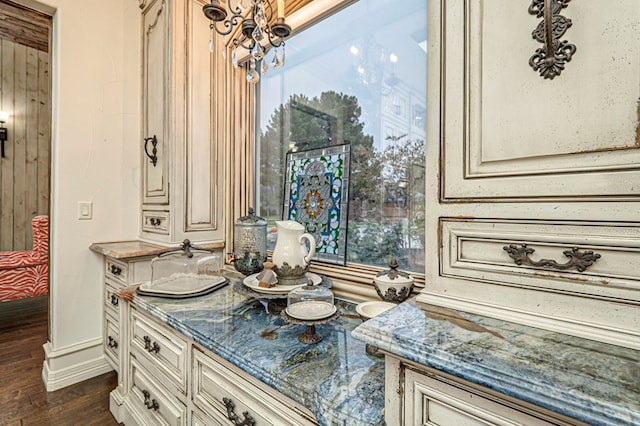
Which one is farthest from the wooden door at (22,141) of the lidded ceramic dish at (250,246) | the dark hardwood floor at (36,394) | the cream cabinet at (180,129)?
the lidded ceramic dish at (250,246)

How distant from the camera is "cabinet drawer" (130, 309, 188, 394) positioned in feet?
3.71

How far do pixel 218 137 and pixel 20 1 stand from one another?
55.2 inches

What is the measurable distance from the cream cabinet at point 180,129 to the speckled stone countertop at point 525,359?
1712mm

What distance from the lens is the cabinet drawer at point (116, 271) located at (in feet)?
6.14

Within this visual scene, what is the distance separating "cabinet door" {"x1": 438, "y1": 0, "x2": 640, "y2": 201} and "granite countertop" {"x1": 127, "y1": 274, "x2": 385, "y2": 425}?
52 cm

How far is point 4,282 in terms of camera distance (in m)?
2.82

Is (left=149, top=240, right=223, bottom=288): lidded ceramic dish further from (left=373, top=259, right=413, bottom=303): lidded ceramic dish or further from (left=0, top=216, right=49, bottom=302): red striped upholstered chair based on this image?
(left=0, top=216, right=49, bottom=302): red striped upholstered chair

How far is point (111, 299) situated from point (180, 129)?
1231 mm

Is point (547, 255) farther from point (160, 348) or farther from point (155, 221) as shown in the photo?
point (155, 221)

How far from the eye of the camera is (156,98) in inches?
82.9

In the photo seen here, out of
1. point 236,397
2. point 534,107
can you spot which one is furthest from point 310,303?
point 534,107

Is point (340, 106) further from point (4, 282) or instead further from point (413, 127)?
point (4, 282)

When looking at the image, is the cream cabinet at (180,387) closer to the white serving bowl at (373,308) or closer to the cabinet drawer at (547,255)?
the white serving bowl at (373,308)

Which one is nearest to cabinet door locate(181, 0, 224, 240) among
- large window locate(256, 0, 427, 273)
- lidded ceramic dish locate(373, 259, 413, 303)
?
large window locate(256, 0, 427, 273)
